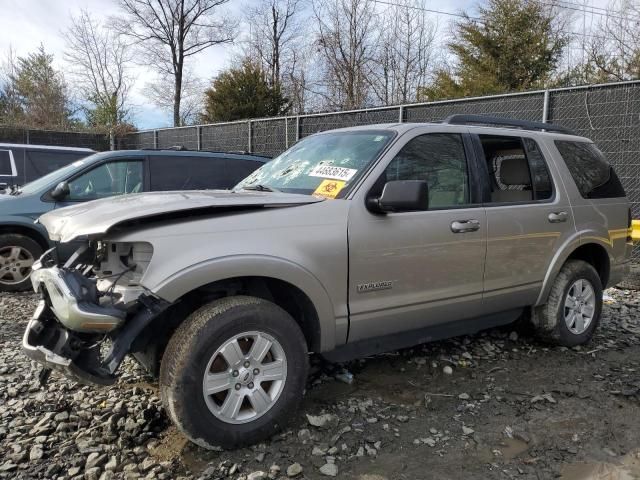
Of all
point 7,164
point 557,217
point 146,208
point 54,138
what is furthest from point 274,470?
point 54,138

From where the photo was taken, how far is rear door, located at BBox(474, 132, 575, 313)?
395 cm

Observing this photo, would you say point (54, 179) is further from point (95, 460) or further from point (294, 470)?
point (294, 470)

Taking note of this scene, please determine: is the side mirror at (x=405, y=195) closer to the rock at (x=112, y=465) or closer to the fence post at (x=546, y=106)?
the rock at (x=112, y=465)

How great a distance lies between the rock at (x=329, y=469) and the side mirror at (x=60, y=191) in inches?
186

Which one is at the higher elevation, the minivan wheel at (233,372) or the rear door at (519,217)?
the rear door at (519,217)

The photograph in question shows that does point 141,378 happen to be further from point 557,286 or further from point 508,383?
point 557,286

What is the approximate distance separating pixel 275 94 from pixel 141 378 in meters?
22.3

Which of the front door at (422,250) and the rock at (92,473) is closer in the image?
the rock at (92,473)

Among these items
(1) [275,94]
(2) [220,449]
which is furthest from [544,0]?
(2) [220,449]

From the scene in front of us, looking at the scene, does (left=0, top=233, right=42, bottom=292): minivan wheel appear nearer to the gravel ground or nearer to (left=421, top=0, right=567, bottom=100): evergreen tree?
the gravel ground

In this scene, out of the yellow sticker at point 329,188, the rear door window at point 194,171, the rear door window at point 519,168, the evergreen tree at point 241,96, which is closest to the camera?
the yellow sticker at point 329,188

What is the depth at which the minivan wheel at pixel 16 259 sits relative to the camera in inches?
240

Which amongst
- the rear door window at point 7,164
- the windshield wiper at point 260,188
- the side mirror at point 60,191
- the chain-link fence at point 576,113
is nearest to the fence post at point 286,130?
the chain-link fence at point 576,113

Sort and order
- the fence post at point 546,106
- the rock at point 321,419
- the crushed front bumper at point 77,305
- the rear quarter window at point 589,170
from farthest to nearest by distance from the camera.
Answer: the fence post at point 546,106
the rear quarter window at point 589,170
the rock at point 321,419
the crushed front bumper at point 77,305
